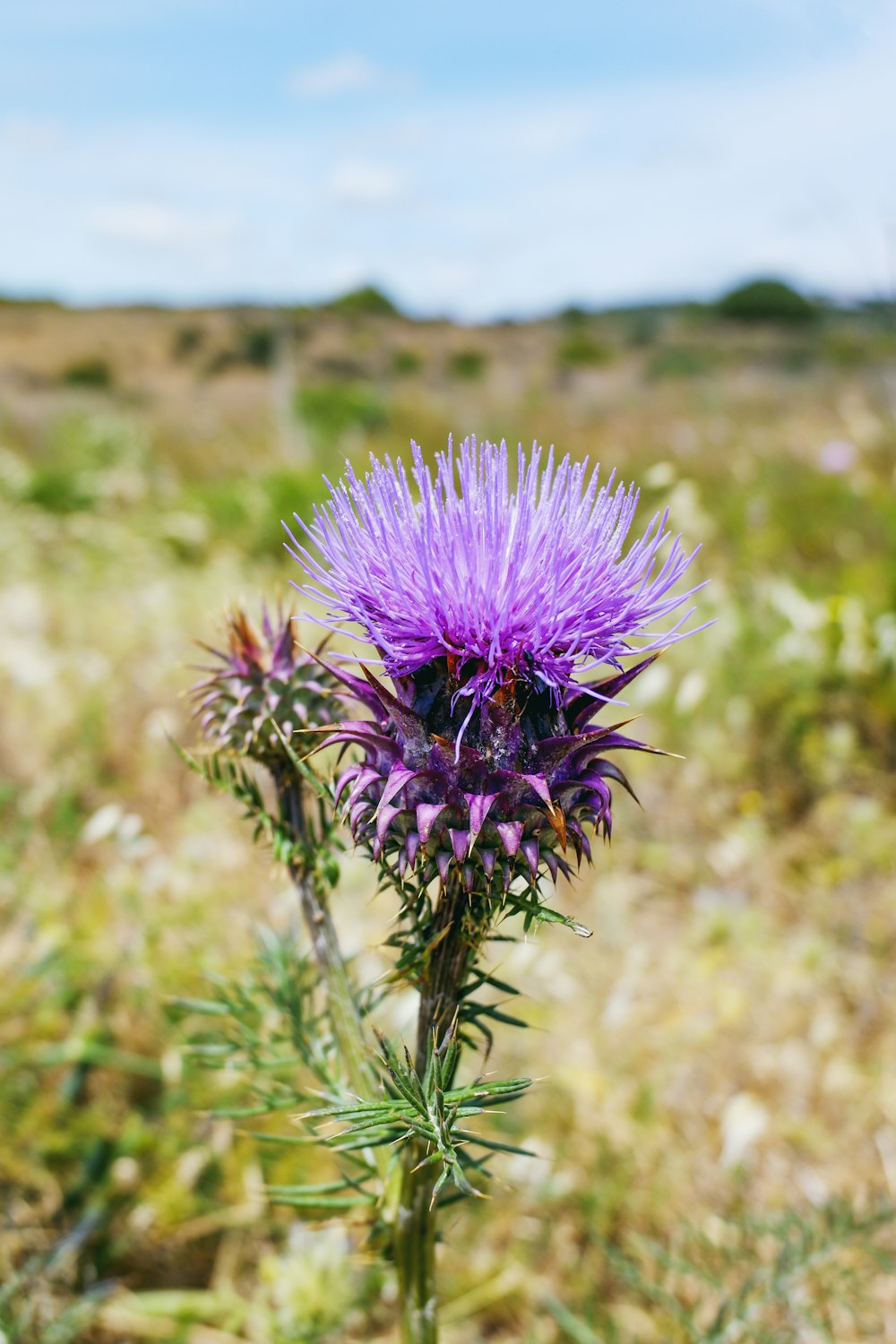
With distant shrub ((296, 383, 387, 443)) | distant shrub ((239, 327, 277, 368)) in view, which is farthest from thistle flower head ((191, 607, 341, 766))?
distant shrub ((239, 327, 277, 368))

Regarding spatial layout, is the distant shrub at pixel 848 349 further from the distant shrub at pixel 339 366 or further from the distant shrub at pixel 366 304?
the distant shrub at pixel 366 304

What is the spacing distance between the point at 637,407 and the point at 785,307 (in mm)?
35444

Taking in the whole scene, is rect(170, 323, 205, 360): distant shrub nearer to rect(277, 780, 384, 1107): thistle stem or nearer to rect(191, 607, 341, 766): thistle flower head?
rect(191, 607, 341, 766): thistle flower head

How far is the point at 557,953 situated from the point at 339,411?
39.8 ft

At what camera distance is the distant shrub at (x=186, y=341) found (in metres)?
38.9

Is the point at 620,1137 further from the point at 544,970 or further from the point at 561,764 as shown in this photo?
the point at 561,764

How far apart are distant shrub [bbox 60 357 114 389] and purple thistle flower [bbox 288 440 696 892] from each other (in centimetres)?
3533

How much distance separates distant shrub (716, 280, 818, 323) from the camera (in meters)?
45.2

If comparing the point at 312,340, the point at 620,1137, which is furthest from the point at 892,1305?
the point at 312,340

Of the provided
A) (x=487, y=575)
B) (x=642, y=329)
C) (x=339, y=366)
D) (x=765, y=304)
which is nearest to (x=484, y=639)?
(x=487, y=575)

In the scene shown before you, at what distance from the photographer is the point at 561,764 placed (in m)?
1.33

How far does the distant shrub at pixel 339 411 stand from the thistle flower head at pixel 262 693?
466 inches

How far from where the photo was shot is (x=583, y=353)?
126 feet

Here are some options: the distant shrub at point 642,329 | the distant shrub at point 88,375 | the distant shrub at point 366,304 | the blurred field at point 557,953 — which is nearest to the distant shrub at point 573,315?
the distant shrub at point 642,329
